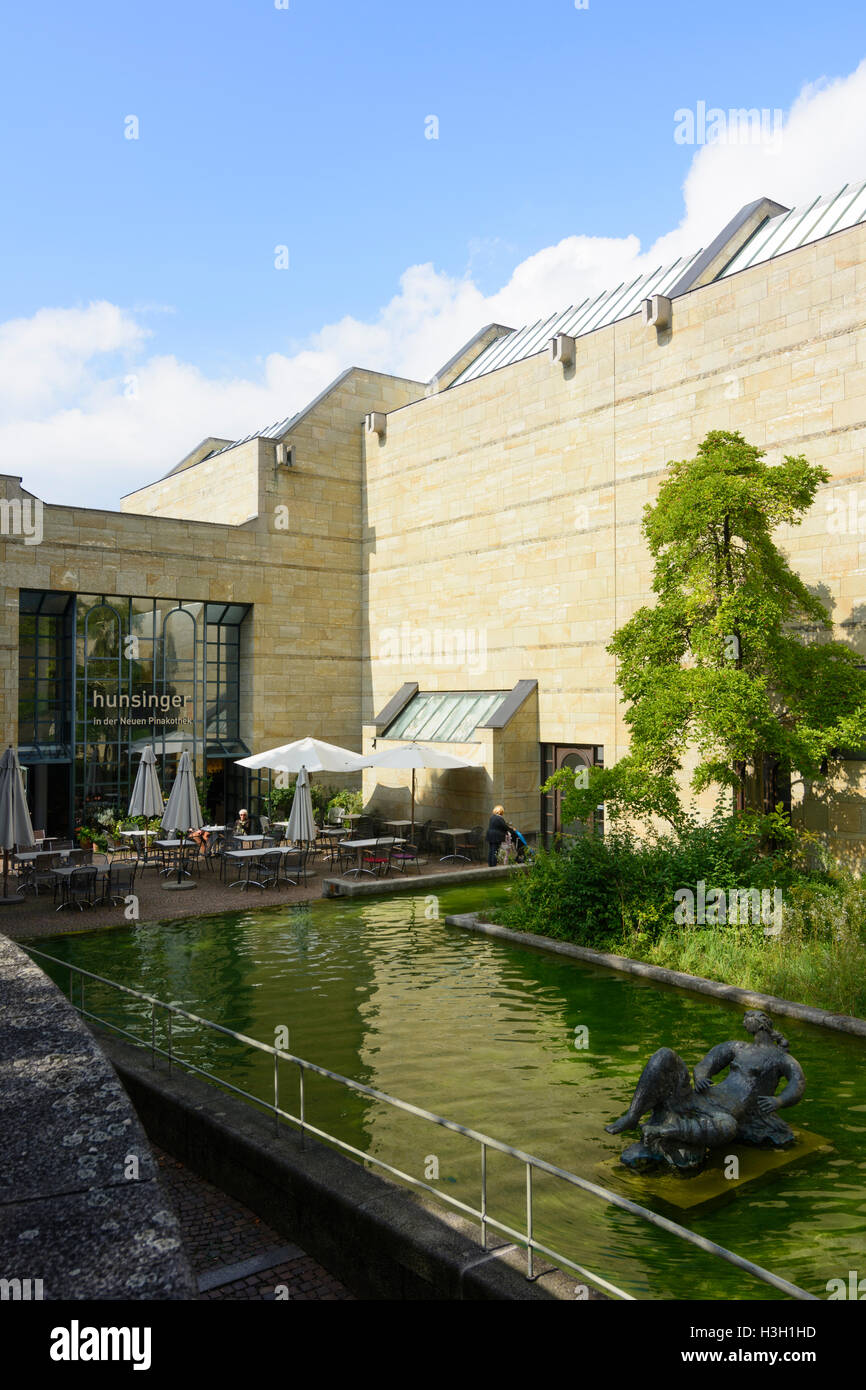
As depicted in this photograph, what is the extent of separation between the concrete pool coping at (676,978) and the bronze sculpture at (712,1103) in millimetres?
2890

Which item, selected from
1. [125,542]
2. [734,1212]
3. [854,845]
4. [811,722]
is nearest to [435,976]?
[734,1212]

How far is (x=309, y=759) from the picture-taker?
909 inches

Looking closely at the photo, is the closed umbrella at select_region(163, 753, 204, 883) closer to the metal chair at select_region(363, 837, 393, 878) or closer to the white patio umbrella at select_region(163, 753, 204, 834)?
the white patio umbrella at select_region(163, 753, 204, 834)

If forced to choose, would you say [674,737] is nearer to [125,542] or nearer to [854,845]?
[854,845]

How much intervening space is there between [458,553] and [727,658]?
1199 centimetres

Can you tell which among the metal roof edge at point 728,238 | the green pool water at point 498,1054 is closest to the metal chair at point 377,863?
the green pool water at point 498,1054

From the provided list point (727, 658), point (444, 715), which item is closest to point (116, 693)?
point (444, 715)

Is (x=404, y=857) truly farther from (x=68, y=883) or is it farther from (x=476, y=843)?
(x=68, y=883)

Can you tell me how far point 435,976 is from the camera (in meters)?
13.1

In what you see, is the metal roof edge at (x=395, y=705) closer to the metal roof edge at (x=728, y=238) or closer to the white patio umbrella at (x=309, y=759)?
the white patio umbrella at (x=309, y=759)

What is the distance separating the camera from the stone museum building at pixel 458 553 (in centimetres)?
1923

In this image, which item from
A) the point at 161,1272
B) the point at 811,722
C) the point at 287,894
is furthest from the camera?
the point at 287,894

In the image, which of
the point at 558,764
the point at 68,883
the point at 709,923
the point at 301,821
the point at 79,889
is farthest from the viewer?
the point at 558,764

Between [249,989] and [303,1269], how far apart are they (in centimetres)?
657
